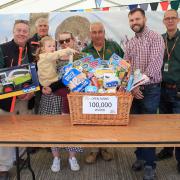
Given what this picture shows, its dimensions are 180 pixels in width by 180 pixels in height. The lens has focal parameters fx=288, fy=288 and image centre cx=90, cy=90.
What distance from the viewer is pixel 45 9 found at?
535 centimetres

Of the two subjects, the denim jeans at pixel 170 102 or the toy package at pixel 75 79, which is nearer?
the toy package at pixel 75 79

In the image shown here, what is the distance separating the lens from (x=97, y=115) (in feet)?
5.67

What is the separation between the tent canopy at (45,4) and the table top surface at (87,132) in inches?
124

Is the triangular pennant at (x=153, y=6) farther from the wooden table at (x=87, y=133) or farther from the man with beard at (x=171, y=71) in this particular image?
the wooden table at (x=87, y=133)

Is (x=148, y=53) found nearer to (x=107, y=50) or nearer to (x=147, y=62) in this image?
(x=147, y=62)

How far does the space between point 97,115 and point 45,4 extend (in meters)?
4.02

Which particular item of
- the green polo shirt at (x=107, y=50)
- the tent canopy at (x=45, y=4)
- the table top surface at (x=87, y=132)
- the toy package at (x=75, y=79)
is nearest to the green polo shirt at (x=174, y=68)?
the green polo shirt at (x=107, y=50)

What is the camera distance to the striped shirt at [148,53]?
7.52 ft

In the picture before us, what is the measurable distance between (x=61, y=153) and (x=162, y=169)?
1112 millimetres

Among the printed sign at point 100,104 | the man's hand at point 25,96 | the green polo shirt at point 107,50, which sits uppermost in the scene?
the green polo shirt at point 107,50

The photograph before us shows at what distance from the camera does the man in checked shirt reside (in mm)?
2295

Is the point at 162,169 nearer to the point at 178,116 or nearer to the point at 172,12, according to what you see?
the point at 178,116

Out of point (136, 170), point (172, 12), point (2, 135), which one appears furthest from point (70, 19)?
point (2, 135)

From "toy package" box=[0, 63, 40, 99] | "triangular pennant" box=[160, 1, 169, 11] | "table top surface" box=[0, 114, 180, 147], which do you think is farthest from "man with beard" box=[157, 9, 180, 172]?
"toy package" box=[0, 63, 40, 99]
